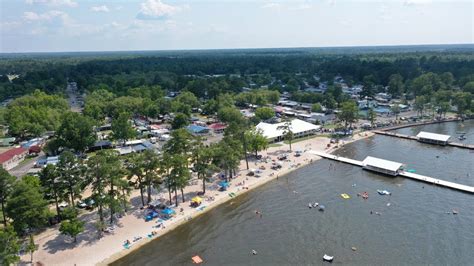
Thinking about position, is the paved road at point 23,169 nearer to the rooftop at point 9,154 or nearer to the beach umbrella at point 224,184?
the rooftop at point 9,154

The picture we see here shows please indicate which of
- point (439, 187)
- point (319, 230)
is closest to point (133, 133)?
point (319, 230)

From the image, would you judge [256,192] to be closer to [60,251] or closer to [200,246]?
[200,246]

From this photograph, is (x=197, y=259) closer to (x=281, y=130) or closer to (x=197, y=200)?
(x=197, y=200)

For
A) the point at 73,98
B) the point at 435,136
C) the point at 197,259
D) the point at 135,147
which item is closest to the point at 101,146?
the point at 135,147

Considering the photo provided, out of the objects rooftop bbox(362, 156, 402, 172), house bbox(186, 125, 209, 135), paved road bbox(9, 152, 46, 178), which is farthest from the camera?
house bbox(186, 125, 209, 135)

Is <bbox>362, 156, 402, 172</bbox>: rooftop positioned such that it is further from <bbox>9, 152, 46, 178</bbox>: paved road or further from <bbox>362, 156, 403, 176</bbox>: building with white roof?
<bbox>9, 152, 46, 178</bbox>: paved road

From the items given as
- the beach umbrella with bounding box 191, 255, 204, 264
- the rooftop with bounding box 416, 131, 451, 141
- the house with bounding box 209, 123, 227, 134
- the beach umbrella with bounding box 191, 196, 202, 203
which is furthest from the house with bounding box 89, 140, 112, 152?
the rooftop with bounding box 416, 131, 451, 141

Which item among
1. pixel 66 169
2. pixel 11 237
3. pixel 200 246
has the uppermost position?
pixel 66 169

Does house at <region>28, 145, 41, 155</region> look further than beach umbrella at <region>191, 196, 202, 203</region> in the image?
Yes
